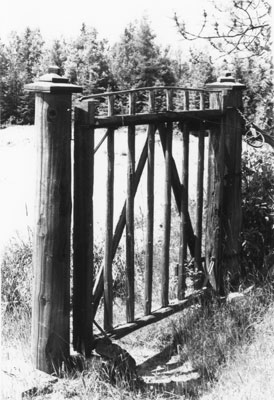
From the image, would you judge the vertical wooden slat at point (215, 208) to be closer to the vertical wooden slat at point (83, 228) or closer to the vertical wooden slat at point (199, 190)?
the vertical wooden slat at point (199, 190)

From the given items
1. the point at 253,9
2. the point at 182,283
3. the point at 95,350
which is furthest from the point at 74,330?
the point at 253,9

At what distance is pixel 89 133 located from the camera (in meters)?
3.82

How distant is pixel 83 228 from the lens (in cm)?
392

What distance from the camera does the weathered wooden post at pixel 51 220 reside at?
363 centimetres

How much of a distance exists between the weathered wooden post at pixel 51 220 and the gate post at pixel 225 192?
1.79m

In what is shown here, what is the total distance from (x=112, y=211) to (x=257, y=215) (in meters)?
2.00

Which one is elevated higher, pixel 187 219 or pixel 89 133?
pixel 89 133

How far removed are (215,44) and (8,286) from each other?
2464 millimetres

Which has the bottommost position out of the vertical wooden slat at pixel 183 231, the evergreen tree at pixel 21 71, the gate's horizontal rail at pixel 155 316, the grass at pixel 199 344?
the grass at pixel 199 344

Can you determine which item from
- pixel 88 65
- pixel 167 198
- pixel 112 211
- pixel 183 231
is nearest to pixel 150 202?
pixel 167 198

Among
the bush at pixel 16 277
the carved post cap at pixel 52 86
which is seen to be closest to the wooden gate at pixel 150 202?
the carved post cap at pixel 52 86

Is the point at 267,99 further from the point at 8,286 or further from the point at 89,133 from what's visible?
the point at 8,286

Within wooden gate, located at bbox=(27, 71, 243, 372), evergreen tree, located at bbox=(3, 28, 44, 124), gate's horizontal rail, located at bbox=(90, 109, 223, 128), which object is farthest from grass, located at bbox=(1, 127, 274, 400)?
evergreen tree, located at bbox=(3, 28, 44, 124)

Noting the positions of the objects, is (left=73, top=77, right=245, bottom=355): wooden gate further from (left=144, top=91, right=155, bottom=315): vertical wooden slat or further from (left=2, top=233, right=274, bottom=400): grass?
(left=2, top=233, right=274, bottom=400): grass
